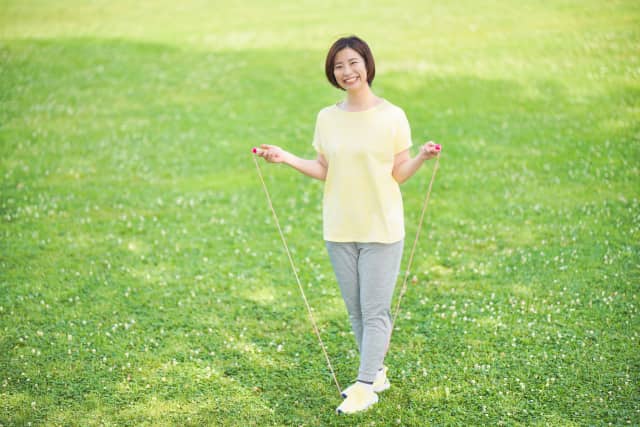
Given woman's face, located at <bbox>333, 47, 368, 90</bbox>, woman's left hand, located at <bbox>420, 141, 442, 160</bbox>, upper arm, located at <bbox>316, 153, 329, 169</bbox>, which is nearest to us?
woman's left hand, located at <bbox>420, 141, 442, 160</bbox>

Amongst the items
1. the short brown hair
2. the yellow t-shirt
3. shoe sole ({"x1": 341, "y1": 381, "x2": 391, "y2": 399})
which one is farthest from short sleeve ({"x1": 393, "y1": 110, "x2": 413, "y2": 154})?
shoe sole ({"x1": 341, "y1": 381, "x2": 391, "y2": 399})

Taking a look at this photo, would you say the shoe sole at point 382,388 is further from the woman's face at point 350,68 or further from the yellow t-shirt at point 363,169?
the woman's face at point 350,68

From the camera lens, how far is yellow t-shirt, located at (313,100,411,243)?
172 inches

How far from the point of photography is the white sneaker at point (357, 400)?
487 centimetres

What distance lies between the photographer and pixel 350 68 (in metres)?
4.30

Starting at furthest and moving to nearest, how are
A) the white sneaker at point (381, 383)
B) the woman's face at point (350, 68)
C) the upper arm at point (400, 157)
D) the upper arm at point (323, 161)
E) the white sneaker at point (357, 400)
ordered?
the white sneaker at point (381, 383), the white sneaker at point (357, 400), the upper arm at point (323, 161), the upper arm at point (400, 157), the woman's face at point (350, 68)

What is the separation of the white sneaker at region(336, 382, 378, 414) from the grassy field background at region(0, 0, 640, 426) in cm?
10

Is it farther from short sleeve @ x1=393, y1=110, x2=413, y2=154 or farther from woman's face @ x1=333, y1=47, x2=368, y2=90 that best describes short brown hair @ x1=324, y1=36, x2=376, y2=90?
short sleeve @ x1=393, y1=110, x2=413, y2=154

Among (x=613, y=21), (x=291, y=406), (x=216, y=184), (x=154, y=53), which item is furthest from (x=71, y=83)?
(x=613, y=21)

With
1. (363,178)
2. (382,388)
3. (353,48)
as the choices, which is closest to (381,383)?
(382,388)

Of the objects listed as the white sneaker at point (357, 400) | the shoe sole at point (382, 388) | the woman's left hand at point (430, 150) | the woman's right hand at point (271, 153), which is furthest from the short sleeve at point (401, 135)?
the shoe sole at point (382, 388)

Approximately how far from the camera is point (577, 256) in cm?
705

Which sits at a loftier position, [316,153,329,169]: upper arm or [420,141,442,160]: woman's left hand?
[420,141,442,160]: woman's left hand

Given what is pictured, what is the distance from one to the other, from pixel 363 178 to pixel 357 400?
177 cm
